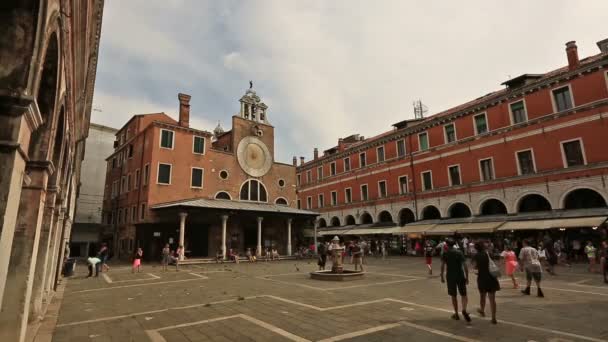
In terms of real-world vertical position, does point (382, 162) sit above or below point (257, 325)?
above

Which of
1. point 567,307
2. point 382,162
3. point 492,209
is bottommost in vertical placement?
point 567,307

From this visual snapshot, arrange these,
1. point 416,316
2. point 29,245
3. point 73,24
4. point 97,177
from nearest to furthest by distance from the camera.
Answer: point 29,245 → point 73,24 → point 416,316 → point 97,177

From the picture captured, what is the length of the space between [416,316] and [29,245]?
6.89m

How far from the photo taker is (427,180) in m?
28.1

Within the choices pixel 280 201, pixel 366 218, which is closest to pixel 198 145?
pixel 280 201

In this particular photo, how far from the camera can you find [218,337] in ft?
18.0

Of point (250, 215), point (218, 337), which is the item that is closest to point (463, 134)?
point (250, 215)

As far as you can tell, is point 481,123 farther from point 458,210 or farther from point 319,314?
point 319,314

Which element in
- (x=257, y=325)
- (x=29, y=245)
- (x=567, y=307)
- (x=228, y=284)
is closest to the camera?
(x=29, y=245)

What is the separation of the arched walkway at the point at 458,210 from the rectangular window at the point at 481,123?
587cm

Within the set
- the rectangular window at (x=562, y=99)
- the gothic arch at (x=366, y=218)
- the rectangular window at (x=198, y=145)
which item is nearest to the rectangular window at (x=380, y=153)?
the gothic arch at (x=366, y=218)

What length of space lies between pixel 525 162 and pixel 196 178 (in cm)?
2429

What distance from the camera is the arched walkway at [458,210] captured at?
2579 cm

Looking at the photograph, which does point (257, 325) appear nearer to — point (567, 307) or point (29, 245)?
point (29, 245)
